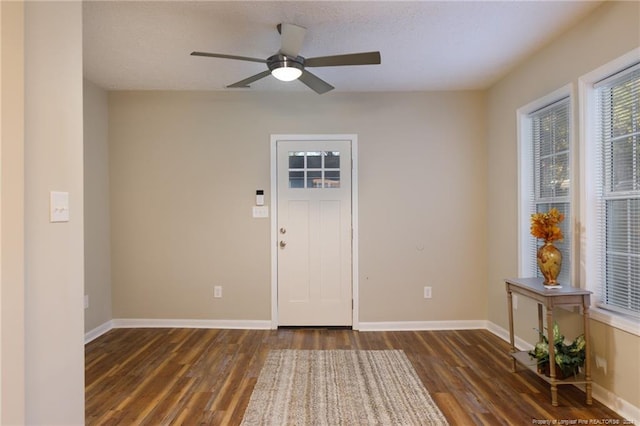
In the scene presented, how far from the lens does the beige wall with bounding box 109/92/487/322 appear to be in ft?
11.5

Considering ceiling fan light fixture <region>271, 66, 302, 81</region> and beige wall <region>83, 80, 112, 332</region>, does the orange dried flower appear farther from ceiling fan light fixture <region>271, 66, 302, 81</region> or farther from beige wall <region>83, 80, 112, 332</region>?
beige wall <region>83, 80, 112, 332</region>

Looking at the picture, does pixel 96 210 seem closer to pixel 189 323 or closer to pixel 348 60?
pixel 189 323

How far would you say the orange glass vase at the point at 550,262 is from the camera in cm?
220

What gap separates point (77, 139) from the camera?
155cm

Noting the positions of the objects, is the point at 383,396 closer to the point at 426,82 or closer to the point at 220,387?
the point at 220,387

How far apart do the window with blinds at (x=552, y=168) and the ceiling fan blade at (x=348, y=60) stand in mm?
1522

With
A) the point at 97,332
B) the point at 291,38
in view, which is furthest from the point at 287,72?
the point at 97,332

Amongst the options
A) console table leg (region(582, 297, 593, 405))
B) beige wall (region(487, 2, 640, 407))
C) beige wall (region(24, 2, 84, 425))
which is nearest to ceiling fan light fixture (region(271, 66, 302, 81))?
beige wall (region(24, 2, 84, 425))

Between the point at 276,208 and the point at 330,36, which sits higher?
the point at 330,36

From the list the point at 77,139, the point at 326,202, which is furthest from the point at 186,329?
the point at 77,139

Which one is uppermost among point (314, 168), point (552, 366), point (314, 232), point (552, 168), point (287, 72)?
point (287, 72)

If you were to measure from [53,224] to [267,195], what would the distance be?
7.19ft

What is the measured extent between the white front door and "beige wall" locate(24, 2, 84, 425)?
2.08 m

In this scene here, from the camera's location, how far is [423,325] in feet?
11.4
